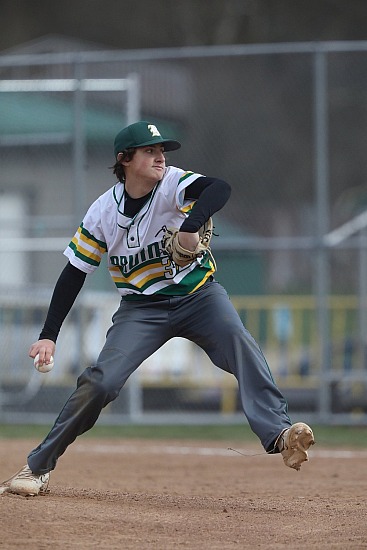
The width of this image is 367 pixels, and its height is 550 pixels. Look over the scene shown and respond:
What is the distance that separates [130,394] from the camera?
36.6 feet

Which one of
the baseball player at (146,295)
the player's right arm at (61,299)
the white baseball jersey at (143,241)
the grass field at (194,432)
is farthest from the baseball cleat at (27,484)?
the grass field at (194,432)

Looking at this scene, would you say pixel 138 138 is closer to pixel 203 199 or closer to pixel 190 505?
pixel 203 199

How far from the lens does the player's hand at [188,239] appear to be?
5.46 m

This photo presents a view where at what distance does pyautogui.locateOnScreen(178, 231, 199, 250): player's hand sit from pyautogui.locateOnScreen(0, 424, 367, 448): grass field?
475 cm

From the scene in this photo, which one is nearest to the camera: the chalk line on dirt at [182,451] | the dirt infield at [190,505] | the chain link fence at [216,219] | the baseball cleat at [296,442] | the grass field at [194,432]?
the dirt infield at [190,505]

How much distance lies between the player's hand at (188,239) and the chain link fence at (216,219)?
526cm

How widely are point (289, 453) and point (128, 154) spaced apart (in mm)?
1735

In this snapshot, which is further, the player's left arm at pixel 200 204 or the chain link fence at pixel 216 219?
the chain link fence at pixel 216 219

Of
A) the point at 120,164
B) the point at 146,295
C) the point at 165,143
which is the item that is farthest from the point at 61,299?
the point at 165,143

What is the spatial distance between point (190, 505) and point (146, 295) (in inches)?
43.2

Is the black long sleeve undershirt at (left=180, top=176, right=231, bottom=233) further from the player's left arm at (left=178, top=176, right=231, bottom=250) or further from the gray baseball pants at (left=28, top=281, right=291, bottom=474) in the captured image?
the gray baseball pants at (left=28, top=281, right=291, bottom=474)

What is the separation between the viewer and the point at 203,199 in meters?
5.61

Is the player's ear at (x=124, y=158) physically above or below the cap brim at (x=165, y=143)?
below

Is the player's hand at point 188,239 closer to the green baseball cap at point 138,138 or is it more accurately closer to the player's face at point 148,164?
the player's face at point 148,164
